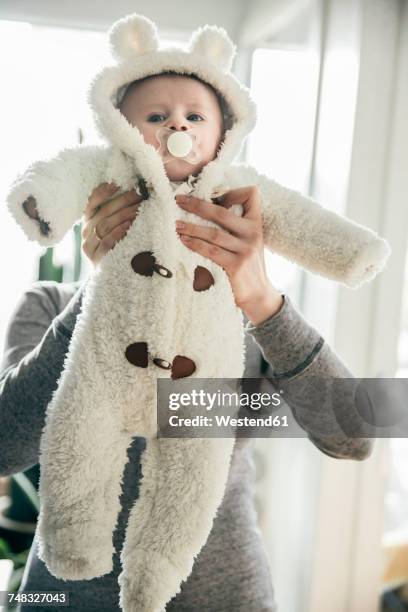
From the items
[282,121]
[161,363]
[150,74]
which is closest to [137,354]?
[161,363]

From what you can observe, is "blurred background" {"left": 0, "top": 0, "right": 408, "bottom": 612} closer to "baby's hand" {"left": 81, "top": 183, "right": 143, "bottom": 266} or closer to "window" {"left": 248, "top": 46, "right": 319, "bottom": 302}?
"window" {"left": 248, "top": 46, "right": 319, "bottom": 302}

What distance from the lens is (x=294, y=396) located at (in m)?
0.59

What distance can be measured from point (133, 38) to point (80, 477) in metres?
0.44

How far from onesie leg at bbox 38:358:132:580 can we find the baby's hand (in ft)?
0.43

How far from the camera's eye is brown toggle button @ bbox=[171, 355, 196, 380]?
1.64ft

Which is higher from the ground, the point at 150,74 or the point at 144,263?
the point at 150,74

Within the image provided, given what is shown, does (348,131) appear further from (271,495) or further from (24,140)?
(271,495)

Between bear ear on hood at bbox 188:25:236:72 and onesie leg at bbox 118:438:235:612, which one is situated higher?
bear ear on hood at bbox 188:25:236:72

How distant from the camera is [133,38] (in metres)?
0.55

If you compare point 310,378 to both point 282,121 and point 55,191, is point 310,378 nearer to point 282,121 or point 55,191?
point 55,191

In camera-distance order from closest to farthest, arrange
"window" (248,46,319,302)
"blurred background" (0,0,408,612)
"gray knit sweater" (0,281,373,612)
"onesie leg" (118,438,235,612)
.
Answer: "onesie leg" (118,438,235,612)
"gray knit sweater" (0,281,373,612)
"blurred background" (0,0,408,612)
"window" (248,46,319,302)

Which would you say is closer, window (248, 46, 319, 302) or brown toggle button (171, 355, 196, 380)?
brown toggle button (171, 355, 196, 380)

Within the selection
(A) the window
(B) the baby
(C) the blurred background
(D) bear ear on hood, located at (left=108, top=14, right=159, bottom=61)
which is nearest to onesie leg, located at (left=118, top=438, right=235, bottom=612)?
(B) the baby

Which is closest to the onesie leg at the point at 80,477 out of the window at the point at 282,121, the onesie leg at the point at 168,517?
the onesie leg at the point at 168,517
